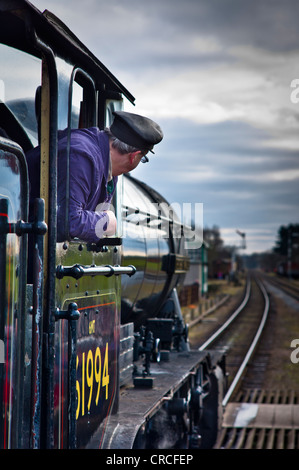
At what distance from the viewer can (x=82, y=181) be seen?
3.01 metres

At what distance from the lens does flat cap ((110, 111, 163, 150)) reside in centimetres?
317

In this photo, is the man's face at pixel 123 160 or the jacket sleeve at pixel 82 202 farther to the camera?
the man's face at pixel 123 160

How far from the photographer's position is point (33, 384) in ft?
8.07

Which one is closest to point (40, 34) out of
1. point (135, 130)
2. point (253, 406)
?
point (135, 130)

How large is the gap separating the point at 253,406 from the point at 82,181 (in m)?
9.89

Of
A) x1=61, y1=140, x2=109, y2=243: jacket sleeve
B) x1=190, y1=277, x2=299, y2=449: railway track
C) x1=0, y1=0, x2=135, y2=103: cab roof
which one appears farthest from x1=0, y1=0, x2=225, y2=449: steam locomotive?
x1=190, y1=277, x2=299, y2=449: railway track

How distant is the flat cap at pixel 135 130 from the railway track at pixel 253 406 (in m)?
6.79

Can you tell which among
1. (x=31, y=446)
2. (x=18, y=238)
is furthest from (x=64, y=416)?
(x=18, y=238)

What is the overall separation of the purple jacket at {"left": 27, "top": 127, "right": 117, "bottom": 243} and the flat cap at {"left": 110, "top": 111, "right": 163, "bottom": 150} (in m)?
0.11

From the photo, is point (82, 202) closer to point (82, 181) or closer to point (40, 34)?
point (82, 181)

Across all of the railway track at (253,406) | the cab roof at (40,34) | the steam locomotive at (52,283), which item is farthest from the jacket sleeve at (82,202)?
the railway track at (253,406)

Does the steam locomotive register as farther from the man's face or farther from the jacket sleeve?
the man's face

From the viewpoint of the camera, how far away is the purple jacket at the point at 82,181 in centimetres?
292

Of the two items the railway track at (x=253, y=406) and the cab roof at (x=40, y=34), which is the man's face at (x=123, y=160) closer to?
the cab roof at (x=40, y=34)
